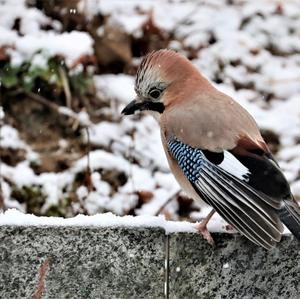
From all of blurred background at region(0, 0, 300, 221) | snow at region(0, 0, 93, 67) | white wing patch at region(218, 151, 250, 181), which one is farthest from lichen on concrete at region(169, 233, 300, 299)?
snow at region(0, 0, 93, 67)

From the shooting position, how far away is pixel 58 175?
585 cm

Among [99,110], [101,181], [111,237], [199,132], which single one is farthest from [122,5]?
[111,237]

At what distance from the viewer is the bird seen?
3398 millimetres

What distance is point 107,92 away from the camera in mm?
6426

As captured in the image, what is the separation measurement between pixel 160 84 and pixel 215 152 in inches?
26.9

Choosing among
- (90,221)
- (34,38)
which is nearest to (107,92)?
(34,38)

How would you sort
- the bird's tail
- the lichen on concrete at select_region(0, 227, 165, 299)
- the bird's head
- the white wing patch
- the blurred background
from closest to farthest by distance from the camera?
the lichen on concrete at select_region(0, 227, 165, 299), the bird's tail, the white wing patch, the bird's head, the blurred background

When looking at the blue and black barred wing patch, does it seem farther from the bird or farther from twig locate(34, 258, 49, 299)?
twig locate(34, 258, 49, 299)

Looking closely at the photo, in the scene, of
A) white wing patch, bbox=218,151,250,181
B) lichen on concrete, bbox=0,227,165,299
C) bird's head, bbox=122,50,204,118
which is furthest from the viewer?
bird's head, bbox=122,50,204,118

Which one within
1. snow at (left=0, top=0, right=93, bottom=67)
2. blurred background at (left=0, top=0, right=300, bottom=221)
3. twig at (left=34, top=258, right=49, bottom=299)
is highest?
twig at (left=34, top=258, right=49, bottom=299)

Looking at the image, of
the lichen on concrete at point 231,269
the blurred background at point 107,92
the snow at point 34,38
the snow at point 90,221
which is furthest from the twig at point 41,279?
the snow at point 34,38

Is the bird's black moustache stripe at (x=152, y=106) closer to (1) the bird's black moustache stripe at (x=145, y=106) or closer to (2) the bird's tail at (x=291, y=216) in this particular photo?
(1) the bird's black moustache stripe at (x=145, y=106)

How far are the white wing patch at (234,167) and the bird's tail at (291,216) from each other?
186 mm

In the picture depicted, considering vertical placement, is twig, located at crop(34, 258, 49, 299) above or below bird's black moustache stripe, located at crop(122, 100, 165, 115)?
above
